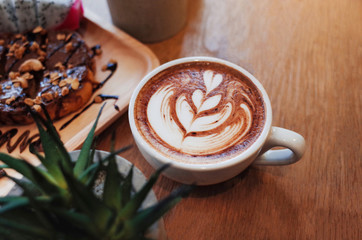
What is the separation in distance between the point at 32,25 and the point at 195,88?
0.81 metres

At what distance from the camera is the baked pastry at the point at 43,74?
40.9 inches

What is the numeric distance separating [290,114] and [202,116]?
1.19 feet

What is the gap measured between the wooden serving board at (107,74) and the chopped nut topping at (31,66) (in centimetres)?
21

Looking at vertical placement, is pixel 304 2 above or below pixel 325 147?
above

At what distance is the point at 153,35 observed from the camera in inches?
49.9

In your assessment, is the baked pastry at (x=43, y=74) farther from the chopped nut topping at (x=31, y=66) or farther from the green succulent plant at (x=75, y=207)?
the green succulent plant at (x=75, y=207)

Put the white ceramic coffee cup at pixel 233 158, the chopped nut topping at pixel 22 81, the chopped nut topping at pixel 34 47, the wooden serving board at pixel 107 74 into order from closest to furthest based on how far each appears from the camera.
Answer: the white ceramic coffee cup at pixel 233 158
the wooden serving board at pixel 107 74
the chopped nut topping at pixel 22 81
the chopped nut topping at pixel 34 47

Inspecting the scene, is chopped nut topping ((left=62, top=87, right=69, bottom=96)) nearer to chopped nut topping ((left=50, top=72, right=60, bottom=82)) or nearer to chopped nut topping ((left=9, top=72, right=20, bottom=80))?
chopped nut topping ((left=50, top=72, right=60, bottom=82))

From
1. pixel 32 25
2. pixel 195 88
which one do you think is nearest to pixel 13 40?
pixel 32 25

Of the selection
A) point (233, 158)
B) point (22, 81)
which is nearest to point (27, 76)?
point (22, 81)

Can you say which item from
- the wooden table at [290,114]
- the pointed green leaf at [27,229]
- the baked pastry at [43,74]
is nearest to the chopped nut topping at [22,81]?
the baked pastry at [43,74]

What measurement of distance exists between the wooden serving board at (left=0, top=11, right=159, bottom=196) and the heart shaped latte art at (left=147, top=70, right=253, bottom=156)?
22 centimetres

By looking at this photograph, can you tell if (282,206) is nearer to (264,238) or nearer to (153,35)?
(264,238)

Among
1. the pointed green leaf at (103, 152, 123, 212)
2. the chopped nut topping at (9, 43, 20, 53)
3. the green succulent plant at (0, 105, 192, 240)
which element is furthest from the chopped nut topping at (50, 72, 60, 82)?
the pointed green leaf at (103, 152, 123, 212)
